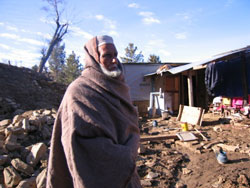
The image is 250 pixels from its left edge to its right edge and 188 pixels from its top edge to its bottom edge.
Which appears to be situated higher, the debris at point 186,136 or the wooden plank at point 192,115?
the wooden plank at point 192,115

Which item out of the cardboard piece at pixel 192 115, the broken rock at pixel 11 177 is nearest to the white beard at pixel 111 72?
the broken rock at pixel 11 177

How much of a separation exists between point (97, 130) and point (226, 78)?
21.9 feet

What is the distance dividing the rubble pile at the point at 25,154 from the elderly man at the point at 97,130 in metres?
1.82

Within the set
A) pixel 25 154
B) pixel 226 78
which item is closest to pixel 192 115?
pixel 226 78

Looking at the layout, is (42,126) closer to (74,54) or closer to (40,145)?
(40,145)

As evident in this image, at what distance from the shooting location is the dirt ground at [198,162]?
300 centimetres

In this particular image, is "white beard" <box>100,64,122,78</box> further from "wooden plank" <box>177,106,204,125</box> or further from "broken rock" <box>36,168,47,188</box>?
"wooden plank" <box>177,106,204,125</box>

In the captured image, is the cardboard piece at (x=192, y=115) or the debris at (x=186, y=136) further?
the cardboard piece at (x=192, y=115)

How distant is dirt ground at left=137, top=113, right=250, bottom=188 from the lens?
3.00m

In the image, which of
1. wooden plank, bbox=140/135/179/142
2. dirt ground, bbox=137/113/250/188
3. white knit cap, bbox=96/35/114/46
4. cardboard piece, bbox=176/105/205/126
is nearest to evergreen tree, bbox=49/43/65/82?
cardboard piece, bbox=176/105/205/126

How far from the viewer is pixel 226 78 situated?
6152 mm

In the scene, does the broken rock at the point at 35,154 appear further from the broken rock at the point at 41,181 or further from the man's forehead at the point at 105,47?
the man's forehead at the point at 105,47

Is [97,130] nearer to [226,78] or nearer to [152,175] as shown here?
[152,175]

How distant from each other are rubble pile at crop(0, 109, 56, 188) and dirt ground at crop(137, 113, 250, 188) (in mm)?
2017
